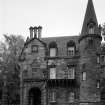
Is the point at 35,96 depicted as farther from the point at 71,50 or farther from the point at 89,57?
the point at 89,57

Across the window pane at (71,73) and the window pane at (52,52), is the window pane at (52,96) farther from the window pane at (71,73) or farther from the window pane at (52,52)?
the window pane at (52,52)

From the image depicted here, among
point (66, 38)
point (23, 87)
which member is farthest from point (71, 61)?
point (23, 87)

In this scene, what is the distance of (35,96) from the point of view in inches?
1665

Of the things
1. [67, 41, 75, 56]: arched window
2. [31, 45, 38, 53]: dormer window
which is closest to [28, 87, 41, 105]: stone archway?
[31, 45, 38, 53]: dormer window

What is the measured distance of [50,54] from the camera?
1631 inches

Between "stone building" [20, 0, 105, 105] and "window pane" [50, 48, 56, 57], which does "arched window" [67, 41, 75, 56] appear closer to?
"stone building" [20, 0, 105, 105]

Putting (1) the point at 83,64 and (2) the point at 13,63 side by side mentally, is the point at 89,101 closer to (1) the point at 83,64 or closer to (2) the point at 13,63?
(1) the point at 83,64

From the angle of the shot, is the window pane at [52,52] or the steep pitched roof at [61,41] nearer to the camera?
the steep pitched roof at [61,41]

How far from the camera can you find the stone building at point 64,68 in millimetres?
36812

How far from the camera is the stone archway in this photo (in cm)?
4119

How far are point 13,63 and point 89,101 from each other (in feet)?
68.4

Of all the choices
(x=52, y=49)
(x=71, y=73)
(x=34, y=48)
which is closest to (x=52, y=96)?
(x=71, y=73)

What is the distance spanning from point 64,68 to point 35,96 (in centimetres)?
733

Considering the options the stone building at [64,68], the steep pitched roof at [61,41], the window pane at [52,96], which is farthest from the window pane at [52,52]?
the window pane at [52,96]
